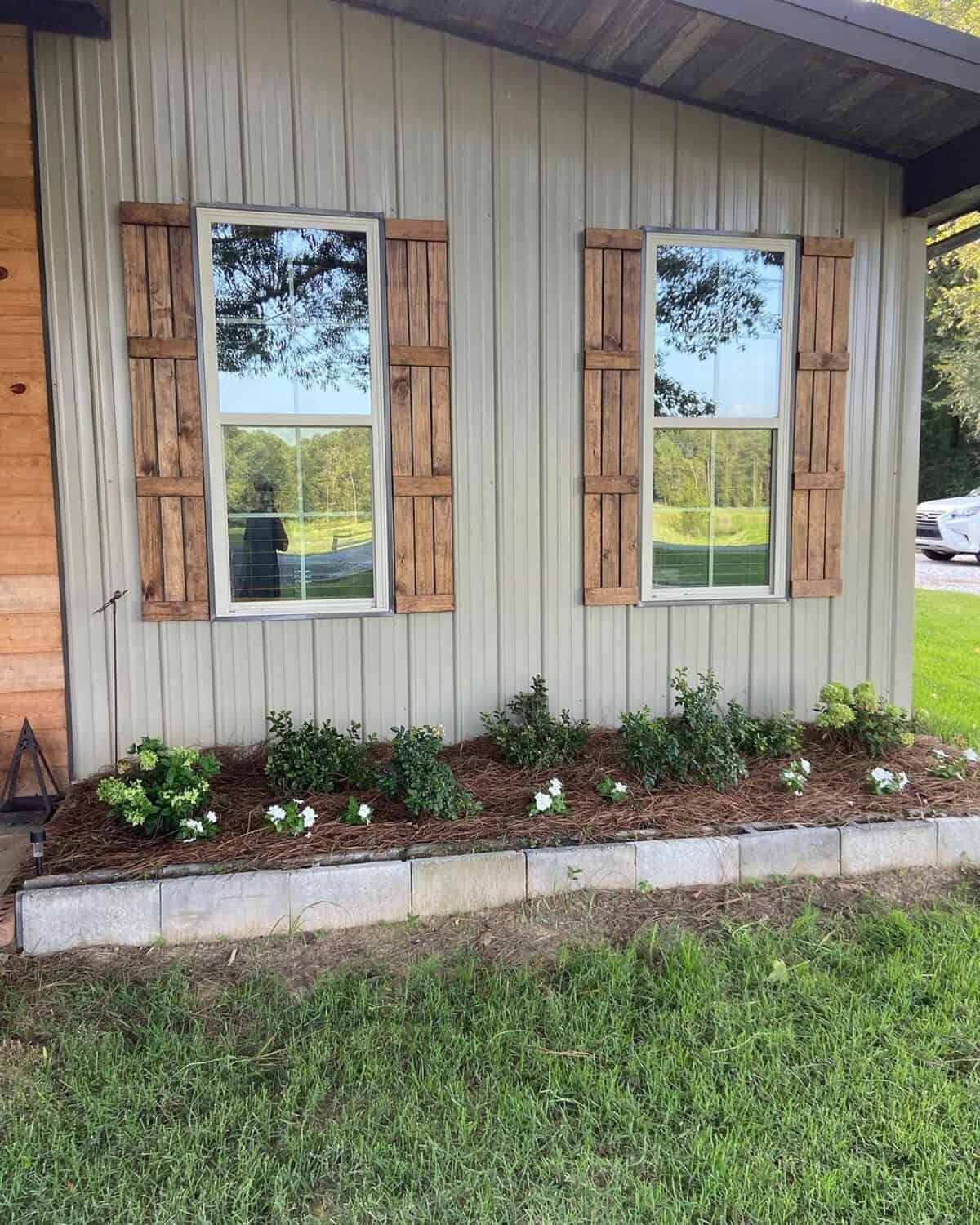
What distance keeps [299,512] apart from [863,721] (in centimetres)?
266

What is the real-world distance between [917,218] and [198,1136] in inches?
177

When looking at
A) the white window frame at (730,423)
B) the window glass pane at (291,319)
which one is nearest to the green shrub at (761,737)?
the white window frame at (730,423)

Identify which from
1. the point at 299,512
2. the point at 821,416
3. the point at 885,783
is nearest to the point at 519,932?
the point at 885,783

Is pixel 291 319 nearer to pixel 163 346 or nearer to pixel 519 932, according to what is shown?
pixel 163 346

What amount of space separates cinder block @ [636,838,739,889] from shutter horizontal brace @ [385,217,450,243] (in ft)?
8.43

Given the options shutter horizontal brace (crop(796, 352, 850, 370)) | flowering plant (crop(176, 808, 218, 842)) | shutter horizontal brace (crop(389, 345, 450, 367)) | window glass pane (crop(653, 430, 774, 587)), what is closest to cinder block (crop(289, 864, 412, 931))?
flowering plant (crop(176, 808, 218, 842))

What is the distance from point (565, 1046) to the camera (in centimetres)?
190

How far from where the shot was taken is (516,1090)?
1.75m

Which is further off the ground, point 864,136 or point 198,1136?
point 864,136

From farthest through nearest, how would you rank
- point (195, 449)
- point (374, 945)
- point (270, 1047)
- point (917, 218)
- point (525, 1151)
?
point (917, 218) → point (195, 449) → point (374, 945) → point (270, 1047) → point (525, 1151)

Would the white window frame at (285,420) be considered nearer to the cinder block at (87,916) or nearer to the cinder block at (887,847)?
the cinder block at (87,916)

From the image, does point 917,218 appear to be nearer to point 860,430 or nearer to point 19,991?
point 860,430

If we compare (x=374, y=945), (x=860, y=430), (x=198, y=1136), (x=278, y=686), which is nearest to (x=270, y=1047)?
(x=198, y=1136)

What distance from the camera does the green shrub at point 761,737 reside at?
11.1ft
